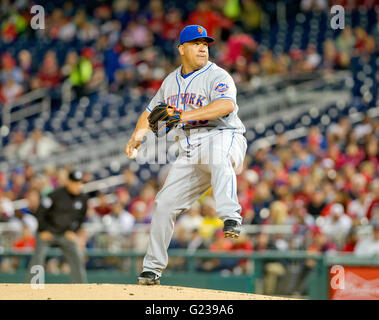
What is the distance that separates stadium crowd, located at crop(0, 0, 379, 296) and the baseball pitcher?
12.3 ft

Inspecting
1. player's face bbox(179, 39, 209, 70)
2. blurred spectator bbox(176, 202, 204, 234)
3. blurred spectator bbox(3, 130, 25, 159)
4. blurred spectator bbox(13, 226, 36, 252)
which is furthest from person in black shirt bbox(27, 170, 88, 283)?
blurred spectator bbox(3, 130, 25, 159)

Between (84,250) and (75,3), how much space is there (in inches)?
405

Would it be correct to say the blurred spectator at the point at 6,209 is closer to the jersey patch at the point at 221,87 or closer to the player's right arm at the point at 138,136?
the player's right arm at the point at 138,136

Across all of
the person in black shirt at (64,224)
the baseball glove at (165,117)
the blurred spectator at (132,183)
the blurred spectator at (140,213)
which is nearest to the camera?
the baseball glove at (165,117)

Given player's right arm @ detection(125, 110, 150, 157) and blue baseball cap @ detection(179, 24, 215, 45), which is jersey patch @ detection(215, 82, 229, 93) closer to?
blue baseball cap @ detection(179, 24, 215, 45)

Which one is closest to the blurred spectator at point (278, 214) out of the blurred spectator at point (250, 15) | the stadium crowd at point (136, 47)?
the stadium crowd at point (136, 47)

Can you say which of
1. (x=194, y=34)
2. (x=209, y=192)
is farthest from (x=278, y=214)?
(x=194, y=34)

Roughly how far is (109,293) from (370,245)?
4.55 metres

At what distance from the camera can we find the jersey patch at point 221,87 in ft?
17.2

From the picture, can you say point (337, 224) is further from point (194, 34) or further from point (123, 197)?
point (194, 34)

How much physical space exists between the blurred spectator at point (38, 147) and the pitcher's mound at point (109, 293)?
825 centimetres

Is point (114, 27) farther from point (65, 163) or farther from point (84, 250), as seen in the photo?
point (84, 250)

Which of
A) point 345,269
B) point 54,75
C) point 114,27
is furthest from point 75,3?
point 345,269

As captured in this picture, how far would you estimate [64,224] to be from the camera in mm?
8758
